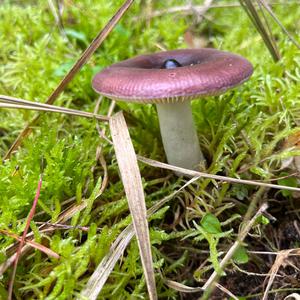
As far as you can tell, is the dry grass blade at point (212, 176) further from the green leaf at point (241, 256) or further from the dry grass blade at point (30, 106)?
the dry grass blade at point (30, 106)

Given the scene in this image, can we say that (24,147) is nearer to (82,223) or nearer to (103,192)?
(103,192)

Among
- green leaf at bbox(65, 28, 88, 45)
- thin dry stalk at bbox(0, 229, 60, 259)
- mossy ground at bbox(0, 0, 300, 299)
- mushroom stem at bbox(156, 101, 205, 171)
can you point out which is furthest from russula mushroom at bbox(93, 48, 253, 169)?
green leaf at bbox(65, 28, 88, 45)

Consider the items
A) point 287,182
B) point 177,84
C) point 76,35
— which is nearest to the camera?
point 177,84

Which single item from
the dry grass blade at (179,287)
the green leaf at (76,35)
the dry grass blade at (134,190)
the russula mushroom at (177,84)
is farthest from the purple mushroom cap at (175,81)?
the green leaf at (76,35)

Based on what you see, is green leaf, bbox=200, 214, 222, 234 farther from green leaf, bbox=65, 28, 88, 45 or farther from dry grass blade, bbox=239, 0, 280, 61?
green leaf, bbox=65, 28, 88, 45

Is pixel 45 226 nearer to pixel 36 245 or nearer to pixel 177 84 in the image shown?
pixel 36 245

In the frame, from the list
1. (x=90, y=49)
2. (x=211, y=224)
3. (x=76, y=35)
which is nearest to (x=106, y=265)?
(x=211, y=224)
